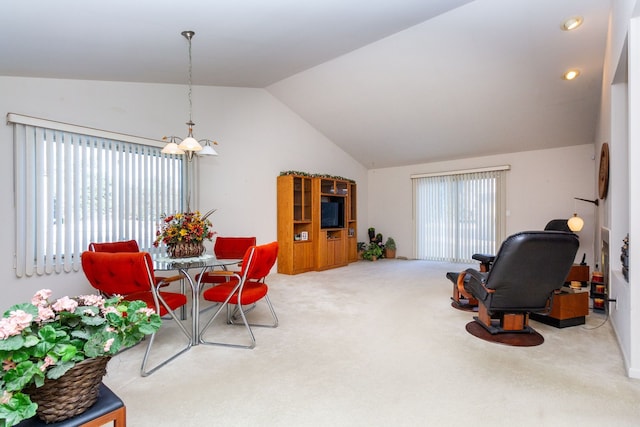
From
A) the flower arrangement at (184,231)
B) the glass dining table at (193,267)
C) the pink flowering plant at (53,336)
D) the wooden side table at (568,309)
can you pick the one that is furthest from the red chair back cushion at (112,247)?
the wooden side table at (568,309)

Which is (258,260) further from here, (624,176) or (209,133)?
(624,176)

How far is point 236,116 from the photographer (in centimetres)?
558

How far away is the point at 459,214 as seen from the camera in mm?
7336

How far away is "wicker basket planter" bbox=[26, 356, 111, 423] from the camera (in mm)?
1111

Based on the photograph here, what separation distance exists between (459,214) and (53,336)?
24.5ft

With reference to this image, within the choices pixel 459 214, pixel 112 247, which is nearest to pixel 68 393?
pixel 112 247

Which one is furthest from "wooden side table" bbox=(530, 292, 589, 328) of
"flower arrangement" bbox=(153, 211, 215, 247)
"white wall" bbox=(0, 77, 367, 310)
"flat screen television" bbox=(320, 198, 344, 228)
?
"white wall" bbox=(0, 77, 367, 310)

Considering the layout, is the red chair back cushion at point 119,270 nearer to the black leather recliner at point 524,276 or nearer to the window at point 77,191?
the window at point 77,191

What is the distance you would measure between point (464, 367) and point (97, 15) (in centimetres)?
391

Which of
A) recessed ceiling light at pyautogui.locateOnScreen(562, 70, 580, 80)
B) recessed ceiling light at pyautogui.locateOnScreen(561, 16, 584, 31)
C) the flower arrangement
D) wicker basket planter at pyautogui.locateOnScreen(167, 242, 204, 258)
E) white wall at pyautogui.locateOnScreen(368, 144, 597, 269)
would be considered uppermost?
recessed ceiling light at pyautogui.locateOnScreen(561, 16, 584, 31)

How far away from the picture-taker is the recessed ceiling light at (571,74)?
427cm

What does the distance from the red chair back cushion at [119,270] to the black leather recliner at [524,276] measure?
284 cm

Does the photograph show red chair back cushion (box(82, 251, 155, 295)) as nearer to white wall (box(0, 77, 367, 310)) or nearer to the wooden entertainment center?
white wall (box(0, 77, 367, 310))

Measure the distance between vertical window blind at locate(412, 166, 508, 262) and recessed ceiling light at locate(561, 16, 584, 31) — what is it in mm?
3430
